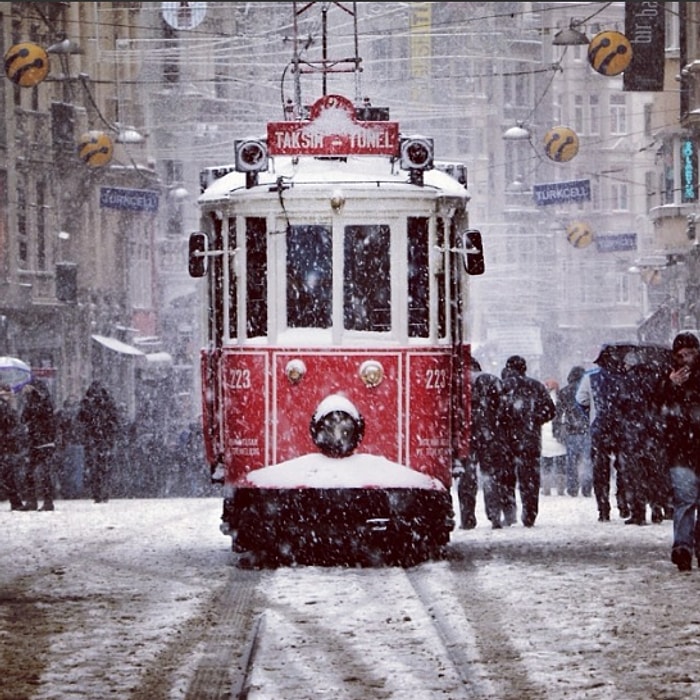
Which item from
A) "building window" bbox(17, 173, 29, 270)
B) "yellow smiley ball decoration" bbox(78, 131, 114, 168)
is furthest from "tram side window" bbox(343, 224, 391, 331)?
"building window" bbox(17, 173, 29, 270)

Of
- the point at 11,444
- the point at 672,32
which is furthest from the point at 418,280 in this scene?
the point at 672,32

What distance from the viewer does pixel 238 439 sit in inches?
643

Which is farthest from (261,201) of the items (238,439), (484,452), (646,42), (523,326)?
(523,326)

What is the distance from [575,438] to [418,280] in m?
9.77

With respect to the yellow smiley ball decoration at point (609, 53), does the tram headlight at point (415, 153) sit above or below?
below

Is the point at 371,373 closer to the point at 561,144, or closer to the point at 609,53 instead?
the point at 609,53

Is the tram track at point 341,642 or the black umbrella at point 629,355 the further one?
the black umbrella at point 629,355

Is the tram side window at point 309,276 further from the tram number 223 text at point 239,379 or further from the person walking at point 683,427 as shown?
the person walking at point 683,427

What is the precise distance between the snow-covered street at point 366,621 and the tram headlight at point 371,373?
1.43 metres

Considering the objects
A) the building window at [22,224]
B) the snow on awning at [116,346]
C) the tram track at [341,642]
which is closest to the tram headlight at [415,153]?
the tram track at [341,642]

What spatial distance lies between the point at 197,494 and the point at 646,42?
1241 cm

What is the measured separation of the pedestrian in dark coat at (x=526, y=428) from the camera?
2028 cm

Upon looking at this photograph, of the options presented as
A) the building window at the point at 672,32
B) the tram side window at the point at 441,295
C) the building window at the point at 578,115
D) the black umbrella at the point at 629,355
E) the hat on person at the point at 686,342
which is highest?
the building window at the point at 578,115

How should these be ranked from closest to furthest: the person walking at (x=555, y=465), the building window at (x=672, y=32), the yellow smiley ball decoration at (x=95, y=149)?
the person walking at (x=555, y=465)
the yellow smiley ball decoration at (x=95, y=149)
the building window at (x=672, y=32)
